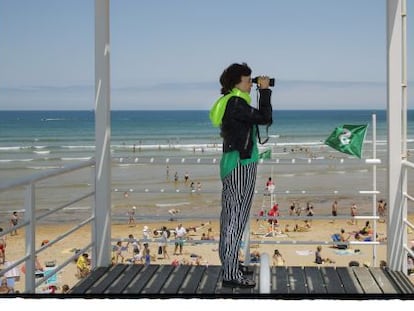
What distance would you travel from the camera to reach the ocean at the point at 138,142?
19891 millimetres

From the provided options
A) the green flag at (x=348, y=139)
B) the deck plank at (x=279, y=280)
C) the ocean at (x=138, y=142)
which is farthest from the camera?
the ocean at (x=138, y=142)

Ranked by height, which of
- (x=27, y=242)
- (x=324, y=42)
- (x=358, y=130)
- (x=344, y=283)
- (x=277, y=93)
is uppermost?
(x=324, y=42)

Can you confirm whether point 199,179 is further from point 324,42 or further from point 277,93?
point 324,42

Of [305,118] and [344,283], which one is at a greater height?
[305,118]

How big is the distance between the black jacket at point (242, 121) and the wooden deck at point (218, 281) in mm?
768

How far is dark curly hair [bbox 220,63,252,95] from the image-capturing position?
354cm

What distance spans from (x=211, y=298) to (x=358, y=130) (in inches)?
115

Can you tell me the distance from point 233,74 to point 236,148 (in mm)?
378

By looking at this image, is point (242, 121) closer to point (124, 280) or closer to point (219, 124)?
point (219, 124)

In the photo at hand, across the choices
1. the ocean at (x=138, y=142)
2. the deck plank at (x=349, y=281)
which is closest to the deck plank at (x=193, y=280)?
the deck plank at (x=349, y=281)

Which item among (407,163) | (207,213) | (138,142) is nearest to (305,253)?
(207,213)

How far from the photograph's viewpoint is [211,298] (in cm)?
287

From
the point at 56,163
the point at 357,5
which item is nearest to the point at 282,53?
the point at 357,5

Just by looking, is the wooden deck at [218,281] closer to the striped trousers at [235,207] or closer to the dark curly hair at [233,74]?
the striped trousers at [235,207]
